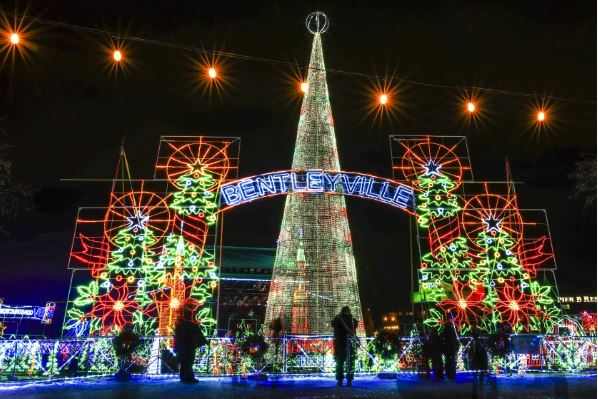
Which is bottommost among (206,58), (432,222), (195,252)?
(195,252)

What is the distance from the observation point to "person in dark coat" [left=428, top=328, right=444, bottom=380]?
11719mm

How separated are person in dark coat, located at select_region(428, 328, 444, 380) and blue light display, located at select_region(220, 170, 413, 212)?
17.6 ft

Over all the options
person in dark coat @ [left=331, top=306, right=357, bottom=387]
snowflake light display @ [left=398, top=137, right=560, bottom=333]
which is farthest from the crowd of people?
snowflake light display @ [left=398, top=137, right=560, bottom=333]

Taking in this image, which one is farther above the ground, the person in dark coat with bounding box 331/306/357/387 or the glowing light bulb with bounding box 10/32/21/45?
the glowing light bulb with bounding box 10/32/21/45

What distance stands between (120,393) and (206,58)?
7.47 metres

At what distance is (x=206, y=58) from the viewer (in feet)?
41.0

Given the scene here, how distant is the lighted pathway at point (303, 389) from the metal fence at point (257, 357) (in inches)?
26.9

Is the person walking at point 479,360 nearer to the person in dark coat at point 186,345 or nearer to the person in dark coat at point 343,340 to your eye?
the person in dark coat at point 343,340

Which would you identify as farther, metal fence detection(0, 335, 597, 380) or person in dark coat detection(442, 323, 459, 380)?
metal fence detection(0, 335, 597, 380)

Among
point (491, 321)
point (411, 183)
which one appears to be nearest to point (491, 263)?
point (491, 321)

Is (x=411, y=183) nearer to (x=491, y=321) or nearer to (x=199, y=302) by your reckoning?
(x=491, y=321)

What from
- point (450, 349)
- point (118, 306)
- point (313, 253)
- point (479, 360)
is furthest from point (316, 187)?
point (479, 360)

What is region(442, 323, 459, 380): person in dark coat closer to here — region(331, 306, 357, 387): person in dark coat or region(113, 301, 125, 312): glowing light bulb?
region(331, 306, 357, 387): person in dark coat

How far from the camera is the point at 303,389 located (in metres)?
9.55
